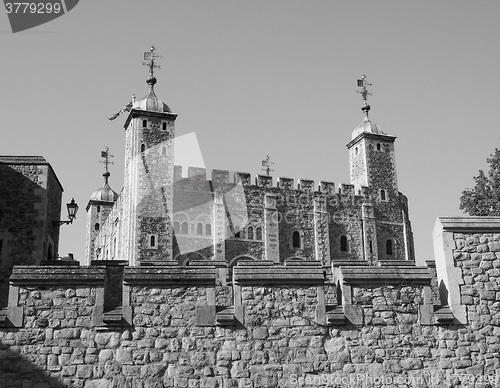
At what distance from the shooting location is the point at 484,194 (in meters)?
27.2

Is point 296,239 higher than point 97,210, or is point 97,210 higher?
point 97,210

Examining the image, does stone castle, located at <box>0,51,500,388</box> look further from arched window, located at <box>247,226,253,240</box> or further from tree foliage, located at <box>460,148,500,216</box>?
arched window, located at <box>247,226,253,240</box>

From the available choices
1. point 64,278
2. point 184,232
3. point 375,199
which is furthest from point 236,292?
point 375,199

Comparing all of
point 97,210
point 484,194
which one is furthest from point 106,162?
point 484,194

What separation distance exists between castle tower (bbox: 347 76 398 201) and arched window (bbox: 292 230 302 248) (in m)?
6.95

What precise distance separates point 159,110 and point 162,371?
39394 millimetres

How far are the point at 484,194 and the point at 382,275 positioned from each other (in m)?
19.7


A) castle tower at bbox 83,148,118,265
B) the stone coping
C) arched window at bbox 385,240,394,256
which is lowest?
the stone coping

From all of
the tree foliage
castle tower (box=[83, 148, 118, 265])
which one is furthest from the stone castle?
castle tower (box=[83, 148, 118, 265])

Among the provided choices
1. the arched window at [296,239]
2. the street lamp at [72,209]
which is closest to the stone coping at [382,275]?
Result: the street lamp at [72,209]

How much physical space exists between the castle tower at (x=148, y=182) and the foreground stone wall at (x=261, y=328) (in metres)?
33.9

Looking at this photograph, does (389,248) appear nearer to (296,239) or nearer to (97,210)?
(296,239)

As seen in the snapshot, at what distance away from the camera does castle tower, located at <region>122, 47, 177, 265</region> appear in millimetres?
43188

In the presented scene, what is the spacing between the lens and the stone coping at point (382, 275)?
8.92m
